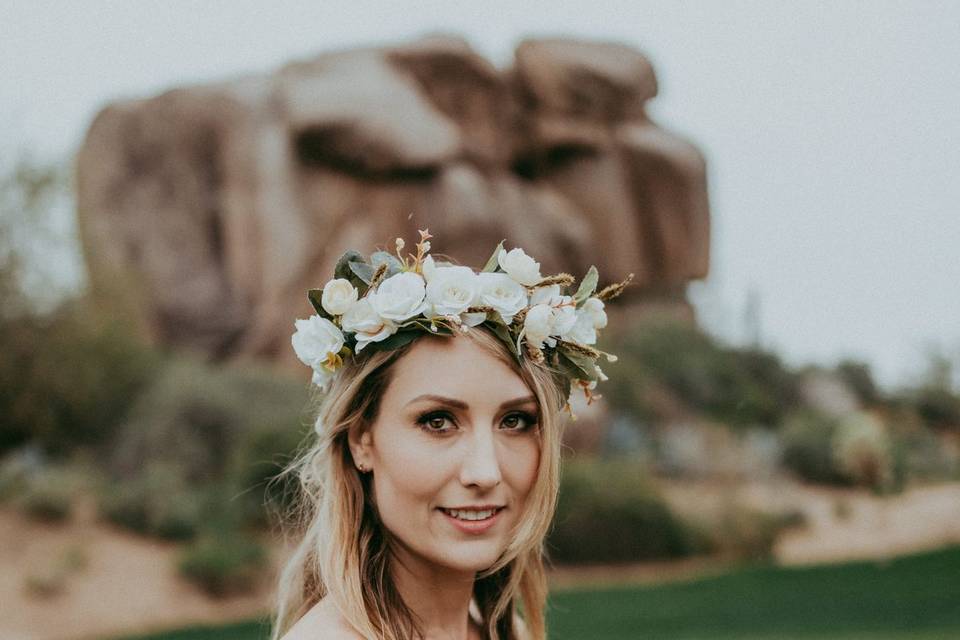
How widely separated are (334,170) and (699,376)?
27.0 feet

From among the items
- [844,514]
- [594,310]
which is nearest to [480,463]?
[594,310]

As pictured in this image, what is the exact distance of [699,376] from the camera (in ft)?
77.2

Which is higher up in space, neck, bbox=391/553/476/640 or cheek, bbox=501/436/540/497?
cheek, bbox=501/436/540/497

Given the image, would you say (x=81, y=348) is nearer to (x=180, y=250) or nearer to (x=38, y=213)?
(x=38, y=213)

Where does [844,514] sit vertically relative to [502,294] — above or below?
below

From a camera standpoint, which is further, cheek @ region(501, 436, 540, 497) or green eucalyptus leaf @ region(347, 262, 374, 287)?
green eucalyptus leaf @ region(347, 262, 374, 287)

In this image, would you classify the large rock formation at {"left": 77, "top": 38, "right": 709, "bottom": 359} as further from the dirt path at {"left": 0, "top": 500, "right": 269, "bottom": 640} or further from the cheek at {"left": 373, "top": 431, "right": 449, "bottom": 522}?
the cheek at {"left": 373, "top": 431, "right": 449, "bottom": 522}

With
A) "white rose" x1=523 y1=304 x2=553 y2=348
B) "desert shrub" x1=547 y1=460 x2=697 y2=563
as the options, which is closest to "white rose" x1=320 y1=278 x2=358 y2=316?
"white rose" x1=523 y1=304 x2=553 y2=348

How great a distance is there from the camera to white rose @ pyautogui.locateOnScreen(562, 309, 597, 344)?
2.65 meters

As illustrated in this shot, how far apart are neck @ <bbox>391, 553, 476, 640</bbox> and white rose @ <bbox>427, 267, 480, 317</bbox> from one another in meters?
0.56

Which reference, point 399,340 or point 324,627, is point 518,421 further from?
point 324,627

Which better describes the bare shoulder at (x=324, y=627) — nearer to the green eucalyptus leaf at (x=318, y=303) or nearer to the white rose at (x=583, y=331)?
the green eucalyptus leaf at (x=318, y=303)

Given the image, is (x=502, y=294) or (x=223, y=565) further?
(x=223, y=565)

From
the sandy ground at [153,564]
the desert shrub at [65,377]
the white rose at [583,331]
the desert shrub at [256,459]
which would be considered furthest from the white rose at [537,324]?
the desert shrub at [65,377]
